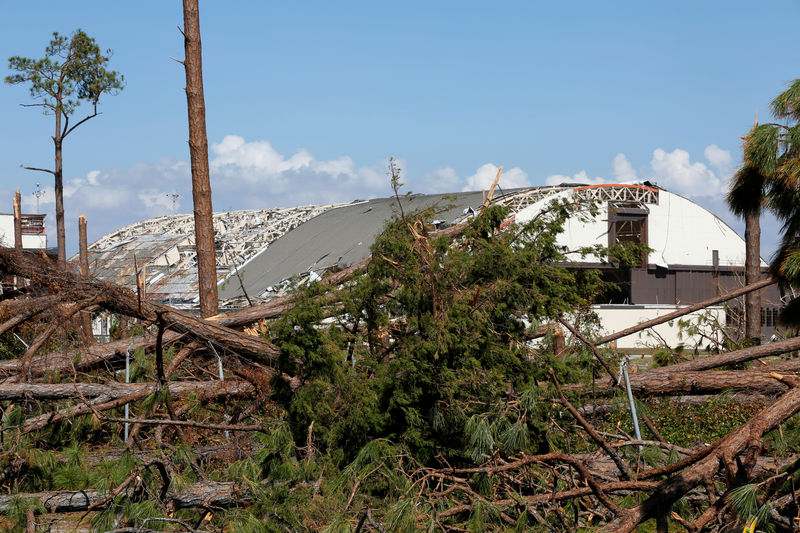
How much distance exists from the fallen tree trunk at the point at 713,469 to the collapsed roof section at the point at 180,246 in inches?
790

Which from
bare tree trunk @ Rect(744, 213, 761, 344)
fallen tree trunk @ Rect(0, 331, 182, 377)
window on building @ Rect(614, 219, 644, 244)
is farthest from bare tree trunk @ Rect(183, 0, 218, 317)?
window on building @ Rect(614, 219, 644, 244)

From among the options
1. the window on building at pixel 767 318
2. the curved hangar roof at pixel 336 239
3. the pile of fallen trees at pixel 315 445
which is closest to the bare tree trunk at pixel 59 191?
the curved hangar roof at pixel 336 239

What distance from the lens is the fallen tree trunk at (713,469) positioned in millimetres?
3820

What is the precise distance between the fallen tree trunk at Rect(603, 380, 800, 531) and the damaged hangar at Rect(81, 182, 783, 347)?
19005 millimetres

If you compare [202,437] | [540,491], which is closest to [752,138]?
[540,491]

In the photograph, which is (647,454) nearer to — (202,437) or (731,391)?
(731,391)

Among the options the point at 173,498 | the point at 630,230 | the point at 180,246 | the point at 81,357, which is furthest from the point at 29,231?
the point at 173,498

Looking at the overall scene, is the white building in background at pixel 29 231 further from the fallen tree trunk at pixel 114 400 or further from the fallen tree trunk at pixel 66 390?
the fallen tree trunk at pixel 114 400

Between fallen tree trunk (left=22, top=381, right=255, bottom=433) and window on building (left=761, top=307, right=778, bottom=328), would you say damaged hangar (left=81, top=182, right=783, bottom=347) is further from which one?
fallen tree trunk (left=22, top=381, right=255, bottom=433)

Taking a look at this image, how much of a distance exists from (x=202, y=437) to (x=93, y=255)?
28.6 m

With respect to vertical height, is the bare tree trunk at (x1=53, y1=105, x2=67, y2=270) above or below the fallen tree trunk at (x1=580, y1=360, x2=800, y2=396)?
above

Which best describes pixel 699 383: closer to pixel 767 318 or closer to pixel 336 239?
pixel 336 239

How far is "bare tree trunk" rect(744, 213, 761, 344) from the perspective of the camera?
47.8 ft

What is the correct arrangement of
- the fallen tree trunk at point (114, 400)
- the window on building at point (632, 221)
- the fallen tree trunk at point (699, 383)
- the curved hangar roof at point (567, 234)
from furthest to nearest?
the window on building at point (632, 221) → the curved hangar roof at point (567, 234) → the fallen tree trunk at point (699, 383) → the fallen tree trunk at point (114, 400)
